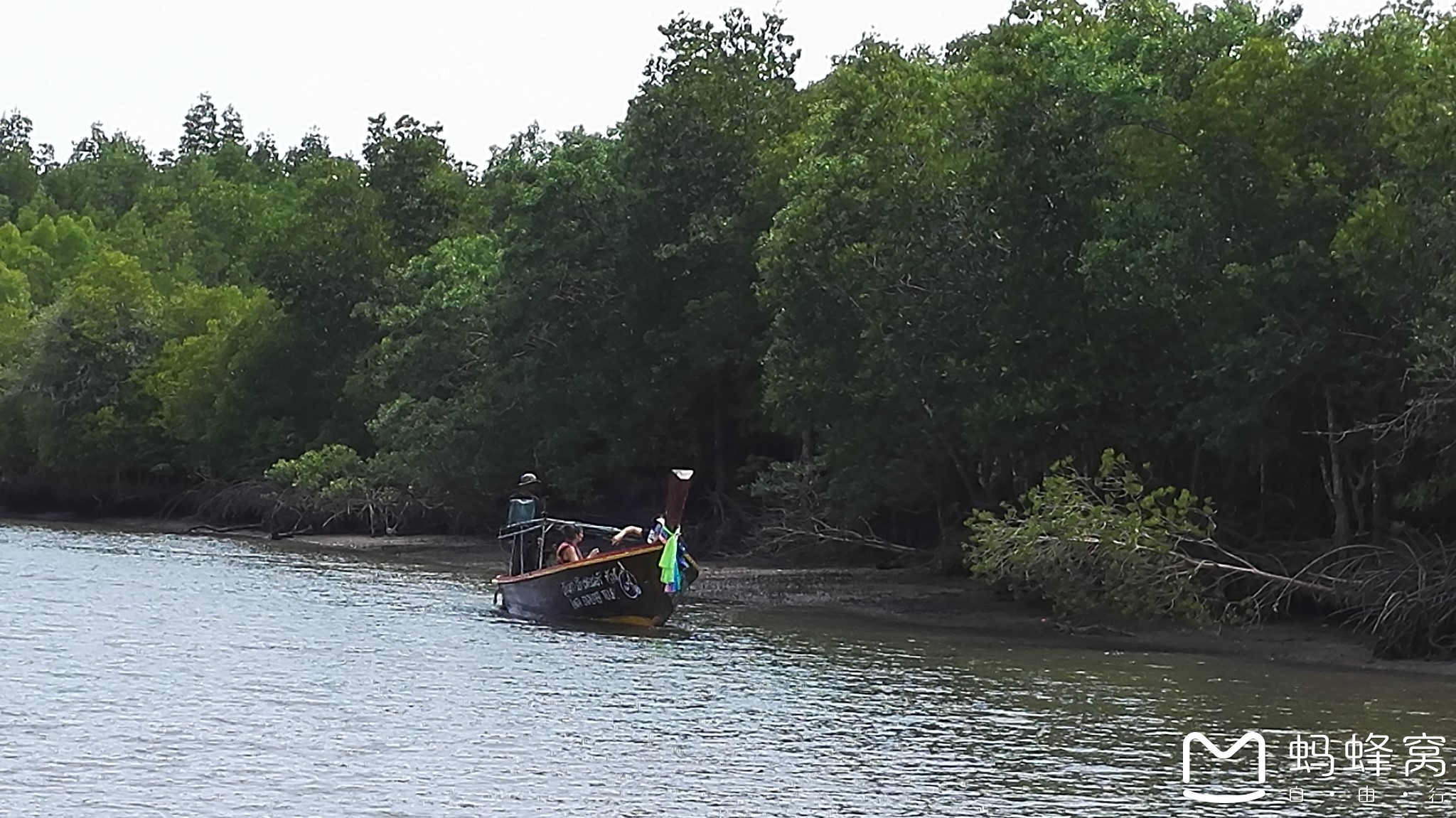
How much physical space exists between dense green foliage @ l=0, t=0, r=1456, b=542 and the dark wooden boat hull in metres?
6.81

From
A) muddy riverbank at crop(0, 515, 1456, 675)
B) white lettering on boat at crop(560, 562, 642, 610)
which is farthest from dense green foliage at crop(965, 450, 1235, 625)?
white lettering on boat at crop(560, 562, 642, 610)

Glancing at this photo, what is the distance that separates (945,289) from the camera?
109ft

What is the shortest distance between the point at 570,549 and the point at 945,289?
7679mm

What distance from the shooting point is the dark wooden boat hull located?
2836cm

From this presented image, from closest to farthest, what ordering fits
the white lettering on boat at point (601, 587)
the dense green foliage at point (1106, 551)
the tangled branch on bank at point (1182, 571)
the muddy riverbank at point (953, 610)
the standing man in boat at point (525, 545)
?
1. the tangled branch on bank at point (1182, 571)
2. the dense green foliage at point (1106, 551)
3. the muddy riverbank at point (953, 610)
4. the white lettering on boat at point (601, 587)
5. the standing man in boat at point (525, 545)

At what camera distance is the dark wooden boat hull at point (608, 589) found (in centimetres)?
2836

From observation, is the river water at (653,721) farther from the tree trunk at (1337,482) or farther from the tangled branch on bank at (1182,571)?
the tree trunk at (1337,482)

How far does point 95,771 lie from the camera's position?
16844 mm

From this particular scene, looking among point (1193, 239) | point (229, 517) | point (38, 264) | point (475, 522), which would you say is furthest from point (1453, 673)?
point (38, 264)

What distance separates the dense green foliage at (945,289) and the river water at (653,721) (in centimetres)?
478

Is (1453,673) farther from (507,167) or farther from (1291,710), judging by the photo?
(507,167)

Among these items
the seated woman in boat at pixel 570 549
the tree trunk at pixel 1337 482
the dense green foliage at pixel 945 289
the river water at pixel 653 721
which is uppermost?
the dense green foliage at pixel 945 289

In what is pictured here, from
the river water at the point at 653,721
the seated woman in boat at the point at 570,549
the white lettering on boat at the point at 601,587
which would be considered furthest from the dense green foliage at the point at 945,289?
the white lettering on boat at the point at 601,587

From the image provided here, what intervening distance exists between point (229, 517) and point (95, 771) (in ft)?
148
